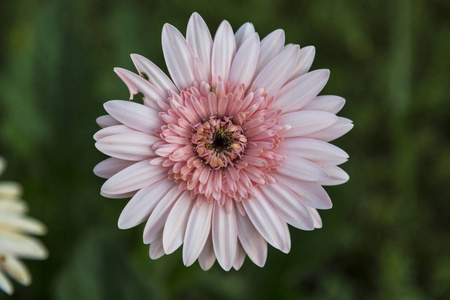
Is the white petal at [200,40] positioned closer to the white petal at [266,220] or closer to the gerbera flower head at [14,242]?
the white petal at [266,220]

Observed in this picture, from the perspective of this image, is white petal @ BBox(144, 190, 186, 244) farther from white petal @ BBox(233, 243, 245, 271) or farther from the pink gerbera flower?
white petal @ BBox(233, 243, 245, 271)

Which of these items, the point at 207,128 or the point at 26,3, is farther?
the point at 26,3

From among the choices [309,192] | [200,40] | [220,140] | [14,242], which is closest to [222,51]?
[200,40]

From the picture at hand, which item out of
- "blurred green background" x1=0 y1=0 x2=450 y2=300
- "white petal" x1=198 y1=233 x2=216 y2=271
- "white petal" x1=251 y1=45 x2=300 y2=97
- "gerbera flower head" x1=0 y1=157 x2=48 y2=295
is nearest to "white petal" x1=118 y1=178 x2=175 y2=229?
"white petal" x1=198 y1=233 x2=216 y2=271

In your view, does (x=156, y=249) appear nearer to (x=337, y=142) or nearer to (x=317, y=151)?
(x=317, y=151)

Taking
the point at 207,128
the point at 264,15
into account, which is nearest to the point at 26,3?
the point at 264,15

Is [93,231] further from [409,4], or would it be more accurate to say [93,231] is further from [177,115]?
[409,4]

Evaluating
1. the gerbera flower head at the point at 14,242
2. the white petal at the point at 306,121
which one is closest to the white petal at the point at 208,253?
the white petal at the point at 306,121
